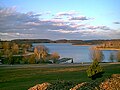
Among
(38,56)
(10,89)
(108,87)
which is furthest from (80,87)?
(38,56)

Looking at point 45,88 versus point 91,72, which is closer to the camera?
point 45,88

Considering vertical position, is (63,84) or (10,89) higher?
(63,84)

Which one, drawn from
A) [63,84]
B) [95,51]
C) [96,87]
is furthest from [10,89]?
[95,51]

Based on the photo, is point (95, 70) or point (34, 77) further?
point (34, 77)

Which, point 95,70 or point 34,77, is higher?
point 95,70

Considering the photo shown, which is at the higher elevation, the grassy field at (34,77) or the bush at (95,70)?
the bush at (95,70)

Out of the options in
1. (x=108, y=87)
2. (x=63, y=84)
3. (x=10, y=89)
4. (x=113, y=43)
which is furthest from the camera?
(x=113, y=43)

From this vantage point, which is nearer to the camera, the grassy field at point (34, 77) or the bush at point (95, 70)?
the bush at point (95, 70)

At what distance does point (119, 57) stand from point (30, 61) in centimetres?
2409

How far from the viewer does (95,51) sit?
2813 inches

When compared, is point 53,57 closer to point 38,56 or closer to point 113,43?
point 38,56

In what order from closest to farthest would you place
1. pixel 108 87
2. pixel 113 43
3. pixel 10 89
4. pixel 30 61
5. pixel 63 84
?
pixel 108 87 < pixel 63 84 < pixel 10 89 < pixel 30 61 < pixel 113 43

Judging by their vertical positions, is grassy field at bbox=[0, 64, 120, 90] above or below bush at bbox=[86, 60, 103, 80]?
below

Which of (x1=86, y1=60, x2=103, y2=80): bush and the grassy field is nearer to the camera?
(x1=86, y1=60, x2=103, y2=80): bush
